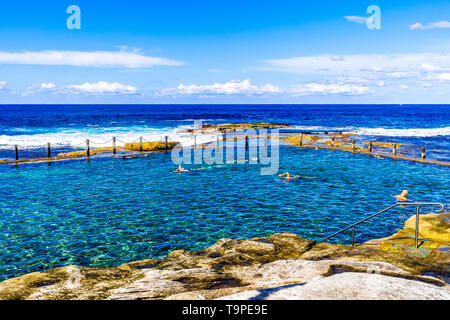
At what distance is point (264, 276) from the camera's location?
283 inches

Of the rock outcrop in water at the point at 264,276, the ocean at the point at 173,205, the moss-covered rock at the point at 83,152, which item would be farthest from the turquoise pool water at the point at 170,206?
the moss-covered rock at the point at 83,152

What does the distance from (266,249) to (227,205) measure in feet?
23.7

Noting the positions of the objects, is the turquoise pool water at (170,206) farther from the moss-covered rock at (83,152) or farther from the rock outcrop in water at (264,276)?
the moss-covered rock at (83,152)

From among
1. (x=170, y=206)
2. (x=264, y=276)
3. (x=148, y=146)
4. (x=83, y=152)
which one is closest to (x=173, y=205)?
(x=170, y=206)

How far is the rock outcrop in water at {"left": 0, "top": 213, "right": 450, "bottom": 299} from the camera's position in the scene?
5535 millimetres

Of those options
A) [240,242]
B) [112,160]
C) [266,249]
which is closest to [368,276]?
[266,249]

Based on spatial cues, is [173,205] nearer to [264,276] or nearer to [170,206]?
[170,206]

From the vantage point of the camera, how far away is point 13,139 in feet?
158

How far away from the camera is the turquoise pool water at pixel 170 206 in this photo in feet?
40.2

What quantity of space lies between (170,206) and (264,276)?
10690 millimetres

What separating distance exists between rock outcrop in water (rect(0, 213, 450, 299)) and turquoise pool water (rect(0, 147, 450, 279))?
8.54ft

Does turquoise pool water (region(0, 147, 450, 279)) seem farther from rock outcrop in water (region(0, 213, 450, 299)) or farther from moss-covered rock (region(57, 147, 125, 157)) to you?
moss-covered rock (region(57, 147, 125, 157))

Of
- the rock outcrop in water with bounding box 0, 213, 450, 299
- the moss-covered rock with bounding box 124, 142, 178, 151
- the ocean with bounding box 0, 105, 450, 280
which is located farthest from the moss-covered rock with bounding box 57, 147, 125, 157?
the rock outcrop in water with bounding box 0, 213, 450, 299
